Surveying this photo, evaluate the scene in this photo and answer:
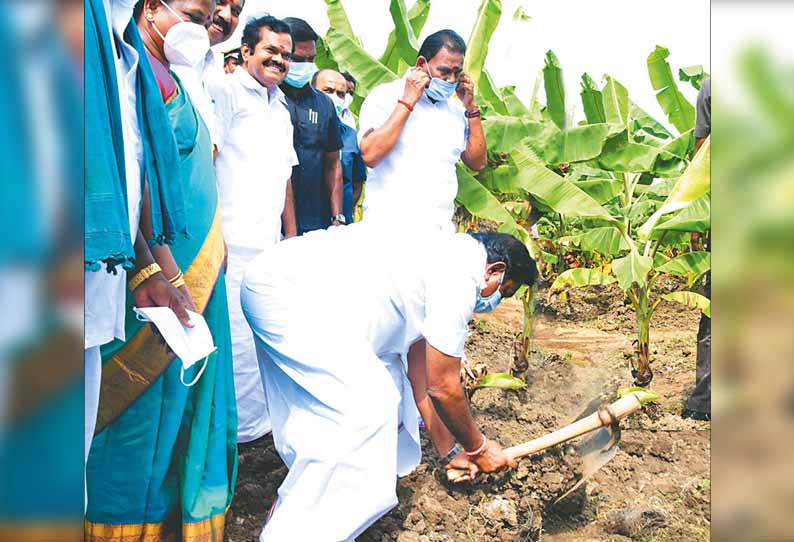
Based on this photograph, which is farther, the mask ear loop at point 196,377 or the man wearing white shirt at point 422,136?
the man wearing white shirt at point 422,136

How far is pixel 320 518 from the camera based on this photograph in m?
2.50

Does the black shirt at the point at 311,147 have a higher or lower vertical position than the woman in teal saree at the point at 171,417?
higher

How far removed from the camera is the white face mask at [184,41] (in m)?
2.45

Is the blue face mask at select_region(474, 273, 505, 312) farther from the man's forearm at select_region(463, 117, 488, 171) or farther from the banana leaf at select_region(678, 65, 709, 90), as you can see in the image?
the banana leaf at select_region(678, 65, 709, 90)

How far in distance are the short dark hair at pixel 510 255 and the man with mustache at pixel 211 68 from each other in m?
0.94

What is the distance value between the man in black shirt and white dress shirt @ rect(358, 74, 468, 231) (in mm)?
280

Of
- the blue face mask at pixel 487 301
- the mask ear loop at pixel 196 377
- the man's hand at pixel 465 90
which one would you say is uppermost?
the man's hand at pixel 465 90

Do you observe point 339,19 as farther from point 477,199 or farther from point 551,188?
point 551,188

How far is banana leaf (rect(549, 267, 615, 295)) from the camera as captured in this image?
3.60 m

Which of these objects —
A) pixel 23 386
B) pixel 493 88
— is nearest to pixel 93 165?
pixel 23 386

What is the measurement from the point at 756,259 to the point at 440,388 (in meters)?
1.01

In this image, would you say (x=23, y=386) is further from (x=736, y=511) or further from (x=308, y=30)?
(x=736, y=511)

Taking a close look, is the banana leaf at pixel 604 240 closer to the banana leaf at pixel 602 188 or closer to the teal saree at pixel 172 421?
the banana leaf at pixel 602 188

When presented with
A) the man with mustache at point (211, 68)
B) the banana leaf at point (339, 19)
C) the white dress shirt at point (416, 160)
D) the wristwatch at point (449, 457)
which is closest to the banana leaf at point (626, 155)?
the white dress shirt at point (416, 160)
